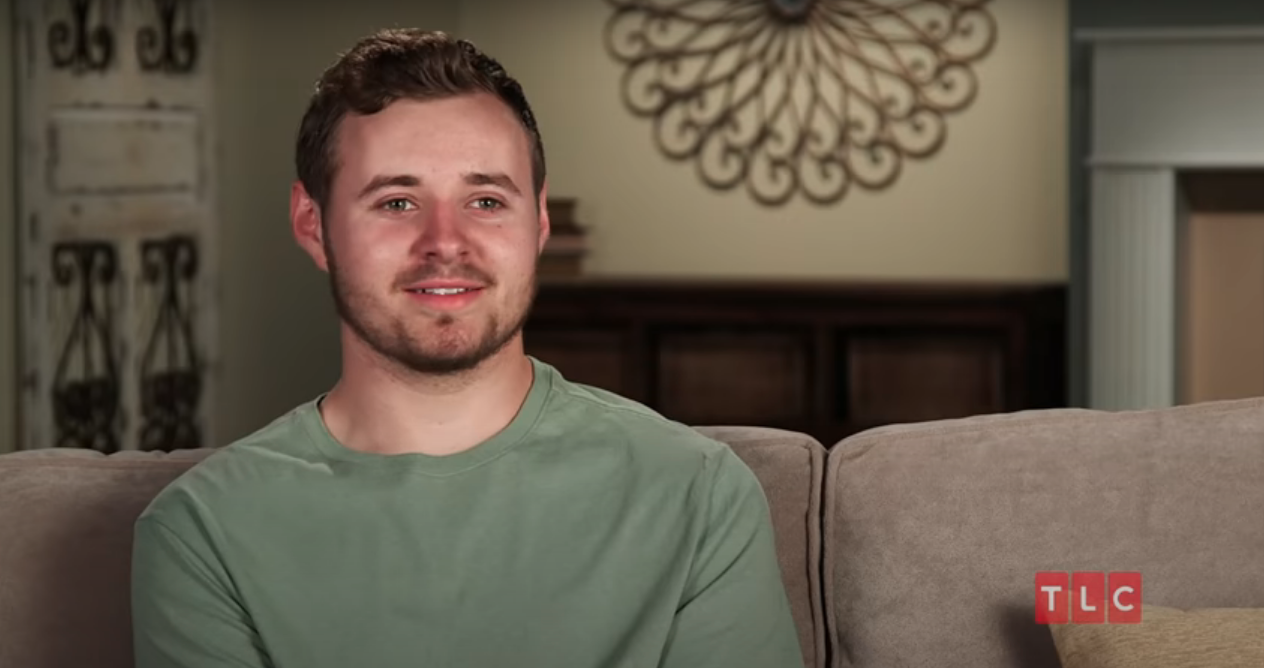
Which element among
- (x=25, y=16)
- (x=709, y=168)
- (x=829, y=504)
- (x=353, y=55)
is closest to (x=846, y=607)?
(x=829, y=504)

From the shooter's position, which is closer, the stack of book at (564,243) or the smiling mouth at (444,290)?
the smiling mouth at (444,290)

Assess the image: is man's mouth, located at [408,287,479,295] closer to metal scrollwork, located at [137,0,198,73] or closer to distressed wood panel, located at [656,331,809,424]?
metal scrollwork, located at [137,0,198,73]

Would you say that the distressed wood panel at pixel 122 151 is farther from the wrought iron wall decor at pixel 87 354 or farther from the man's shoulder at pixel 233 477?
the man's shoulder at pixel 233 477

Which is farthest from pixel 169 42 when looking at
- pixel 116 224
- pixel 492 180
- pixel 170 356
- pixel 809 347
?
pixel 492 180

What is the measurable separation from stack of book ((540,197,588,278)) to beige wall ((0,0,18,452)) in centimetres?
177

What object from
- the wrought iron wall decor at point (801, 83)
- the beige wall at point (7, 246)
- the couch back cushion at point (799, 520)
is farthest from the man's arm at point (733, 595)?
the wrought iron wall decor at point (801, 83)

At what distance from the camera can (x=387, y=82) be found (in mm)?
1495

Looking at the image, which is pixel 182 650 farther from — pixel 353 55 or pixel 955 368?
pixel 955 368

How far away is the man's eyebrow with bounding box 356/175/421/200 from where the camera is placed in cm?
147

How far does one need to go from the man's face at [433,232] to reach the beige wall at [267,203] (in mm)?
4234

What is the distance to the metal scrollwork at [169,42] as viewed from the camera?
518cm

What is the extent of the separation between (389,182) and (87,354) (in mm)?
3645

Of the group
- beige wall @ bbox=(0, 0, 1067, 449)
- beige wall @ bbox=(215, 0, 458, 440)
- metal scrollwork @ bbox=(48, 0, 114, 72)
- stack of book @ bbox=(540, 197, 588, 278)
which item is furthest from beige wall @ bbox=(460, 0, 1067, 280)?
metal scrollwork @ bbox=(48, 0, 114, 72)

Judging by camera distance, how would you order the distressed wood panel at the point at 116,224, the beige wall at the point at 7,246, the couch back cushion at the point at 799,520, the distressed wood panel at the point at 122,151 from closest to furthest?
the couch back cushion at the point at 799,520, the beige wall at the point at 7,246, the distressed wood panel at the point at 116,224, the distressed wood panel at the point at 122,151
